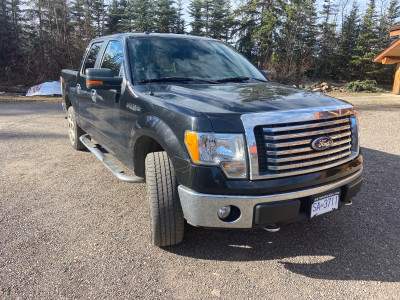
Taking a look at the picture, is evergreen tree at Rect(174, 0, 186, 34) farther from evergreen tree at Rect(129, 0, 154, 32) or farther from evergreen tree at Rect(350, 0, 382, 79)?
evergreen tree at Rect(350, 0, 382, 79)

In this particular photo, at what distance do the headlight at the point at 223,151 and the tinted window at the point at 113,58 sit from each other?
1805mm

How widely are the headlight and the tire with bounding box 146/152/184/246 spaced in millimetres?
448

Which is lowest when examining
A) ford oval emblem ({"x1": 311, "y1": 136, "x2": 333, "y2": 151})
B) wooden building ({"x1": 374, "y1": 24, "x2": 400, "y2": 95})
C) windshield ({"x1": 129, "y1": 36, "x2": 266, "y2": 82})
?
ford oval emblem ({"x1": 311, "y1": 136, "x2": 333, "y2": 151})

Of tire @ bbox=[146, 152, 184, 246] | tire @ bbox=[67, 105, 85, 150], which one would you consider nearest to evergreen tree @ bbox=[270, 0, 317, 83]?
tire @ bbox=[67, 105, 85, 150]

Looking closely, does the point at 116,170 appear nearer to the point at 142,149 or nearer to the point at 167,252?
the point at 142,149

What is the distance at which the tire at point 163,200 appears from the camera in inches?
99.6

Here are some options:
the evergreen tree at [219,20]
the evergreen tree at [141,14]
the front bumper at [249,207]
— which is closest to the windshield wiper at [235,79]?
the front bumper at [249,207]

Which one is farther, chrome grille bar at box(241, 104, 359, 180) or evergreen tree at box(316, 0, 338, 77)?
evergreen tree at box(316, 0, 338, 77)

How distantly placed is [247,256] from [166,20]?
108ft

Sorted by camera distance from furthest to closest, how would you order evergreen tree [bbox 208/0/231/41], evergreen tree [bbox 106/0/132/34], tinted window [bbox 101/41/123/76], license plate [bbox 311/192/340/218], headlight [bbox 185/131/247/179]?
1. evergreen tree [bbox 208/0/231/41]
2. evergreen tree [bbox 106/0/132/34]
3. tinted window [bbox 101/41/123/76]
4. license plate [bbox 311/192/340/218]
5. headlight [bbox 185/131/247/179]

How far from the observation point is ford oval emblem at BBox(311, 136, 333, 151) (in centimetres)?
239

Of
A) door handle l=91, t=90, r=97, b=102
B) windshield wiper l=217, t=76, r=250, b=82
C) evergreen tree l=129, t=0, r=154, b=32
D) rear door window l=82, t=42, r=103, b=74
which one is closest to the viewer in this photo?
windshield wiper l=217, t=76, r=250, b=82

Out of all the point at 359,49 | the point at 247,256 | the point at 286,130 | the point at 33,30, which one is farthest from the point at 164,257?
the point at 359,49

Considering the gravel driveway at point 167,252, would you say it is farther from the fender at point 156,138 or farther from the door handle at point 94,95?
the door handle at point 94,95
